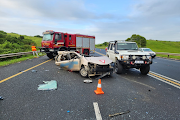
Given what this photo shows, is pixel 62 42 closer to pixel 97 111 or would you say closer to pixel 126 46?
pixel 126 46

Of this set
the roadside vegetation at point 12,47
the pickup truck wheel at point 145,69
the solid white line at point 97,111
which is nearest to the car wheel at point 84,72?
the solid white line at point 97,111

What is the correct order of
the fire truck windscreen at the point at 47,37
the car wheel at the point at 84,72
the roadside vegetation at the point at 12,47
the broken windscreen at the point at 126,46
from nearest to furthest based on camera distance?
the car wheel at the point at 84,72 < the broken windscreen at the point at 126,46 < the roadside vegetation at the point at 12,47 < the fire truck windscreen at the point at 47,37

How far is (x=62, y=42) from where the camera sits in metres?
14.3

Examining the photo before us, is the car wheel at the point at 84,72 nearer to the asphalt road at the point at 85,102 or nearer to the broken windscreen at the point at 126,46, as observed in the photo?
the asphalt road at the point at 85,102

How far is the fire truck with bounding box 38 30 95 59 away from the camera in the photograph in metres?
13.6

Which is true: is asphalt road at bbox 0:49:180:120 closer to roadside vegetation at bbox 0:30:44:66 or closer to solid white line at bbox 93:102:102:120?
solid white line at bbox 93:102:102:120

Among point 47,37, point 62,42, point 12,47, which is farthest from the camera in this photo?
point 12,47

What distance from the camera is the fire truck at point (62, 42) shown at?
44.5 ft

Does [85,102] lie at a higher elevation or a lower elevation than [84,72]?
lower

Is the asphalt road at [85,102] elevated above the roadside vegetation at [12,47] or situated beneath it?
situated beneath

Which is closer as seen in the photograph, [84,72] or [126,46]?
[84,72]

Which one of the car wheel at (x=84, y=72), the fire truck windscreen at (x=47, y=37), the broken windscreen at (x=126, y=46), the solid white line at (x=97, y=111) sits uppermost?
the fire truck windscreen at (x=47, y=37)

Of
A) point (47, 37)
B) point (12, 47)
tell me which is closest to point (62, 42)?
point (47, 37)

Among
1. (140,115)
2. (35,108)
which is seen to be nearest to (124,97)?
(140,115)
